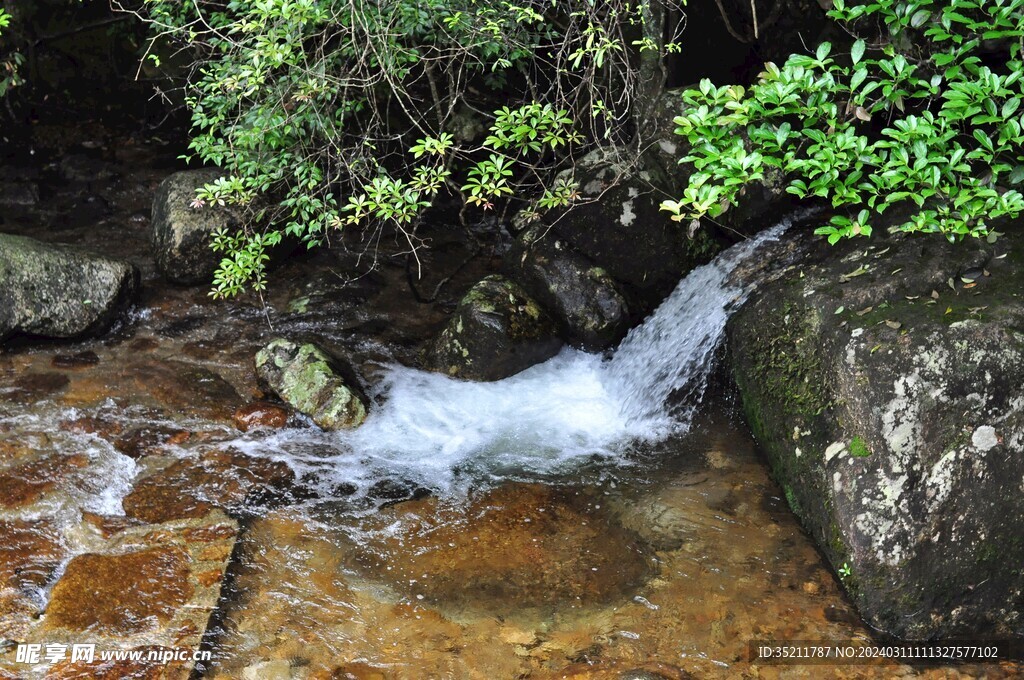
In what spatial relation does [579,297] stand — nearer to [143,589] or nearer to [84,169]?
[143,589]

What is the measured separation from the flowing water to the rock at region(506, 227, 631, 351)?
6.5 inches

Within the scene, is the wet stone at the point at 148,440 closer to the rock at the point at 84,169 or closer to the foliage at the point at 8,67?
the foliage at the point at 8,67

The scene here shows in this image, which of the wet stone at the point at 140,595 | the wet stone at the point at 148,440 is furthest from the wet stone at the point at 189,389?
the wet stone at the point at 140,595

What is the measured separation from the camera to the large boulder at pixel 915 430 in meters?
3.67

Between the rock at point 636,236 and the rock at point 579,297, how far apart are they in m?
0.10

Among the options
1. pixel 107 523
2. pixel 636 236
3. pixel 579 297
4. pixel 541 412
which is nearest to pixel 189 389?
pixel 107 523

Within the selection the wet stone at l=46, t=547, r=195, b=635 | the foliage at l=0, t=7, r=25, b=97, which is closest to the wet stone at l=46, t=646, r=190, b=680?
the wet stone at l=46, t=547, r=195, b=635

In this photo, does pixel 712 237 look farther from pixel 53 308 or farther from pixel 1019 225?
pixel 53 308

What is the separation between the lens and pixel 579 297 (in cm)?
594

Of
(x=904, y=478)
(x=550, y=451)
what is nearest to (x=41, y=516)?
(x=550, y=451)

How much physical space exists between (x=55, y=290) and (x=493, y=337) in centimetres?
309

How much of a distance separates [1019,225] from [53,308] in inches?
236

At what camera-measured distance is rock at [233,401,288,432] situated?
523 cm

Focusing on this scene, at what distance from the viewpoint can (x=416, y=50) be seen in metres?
5.01
